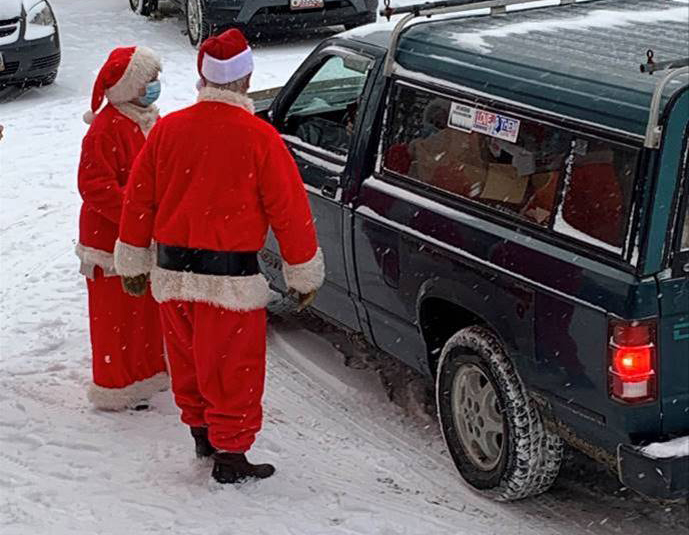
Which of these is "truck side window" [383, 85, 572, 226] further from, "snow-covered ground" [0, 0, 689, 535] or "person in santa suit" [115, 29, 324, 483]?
"snow-covered ground" [0, 0, 689, 535]

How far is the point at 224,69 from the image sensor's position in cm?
471

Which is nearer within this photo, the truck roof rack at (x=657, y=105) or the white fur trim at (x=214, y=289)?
the truck roof rack at (x=657, y=105)

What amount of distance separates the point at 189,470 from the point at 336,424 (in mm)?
789

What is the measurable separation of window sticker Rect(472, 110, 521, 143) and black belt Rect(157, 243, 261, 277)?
3.43 feet

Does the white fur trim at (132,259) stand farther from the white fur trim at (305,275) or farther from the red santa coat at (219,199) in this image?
the white fur trim at (305,275)

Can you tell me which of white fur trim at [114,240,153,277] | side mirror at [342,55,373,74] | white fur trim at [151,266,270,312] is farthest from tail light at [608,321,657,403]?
side mirror at [342,55,373,74]

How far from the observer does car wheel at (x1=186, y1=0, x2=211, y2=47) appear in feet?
43.5

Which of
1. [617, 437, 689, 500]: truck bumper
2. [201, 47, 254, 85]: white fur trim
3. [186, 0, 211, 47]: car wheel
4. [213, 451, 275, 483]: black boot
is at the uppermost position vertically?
[201, 47, 254, 85]: white fur trim

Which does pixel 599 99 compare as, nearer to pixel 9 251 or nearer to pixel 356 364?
pixel 356 364

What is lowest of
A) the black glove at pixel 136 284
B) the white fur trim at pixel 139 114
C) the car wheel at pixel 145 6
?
the car wheel at pixel 145 6

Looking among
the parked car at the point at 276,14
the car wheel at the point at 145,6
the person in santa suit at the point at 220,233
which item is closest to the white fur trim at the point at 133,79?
the person in santa suit at the point at 220,233

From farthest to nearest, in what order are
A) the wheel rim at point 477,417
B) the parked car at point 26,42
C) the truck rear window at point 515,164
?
the parked car at point 26,42 → the wheel rim at point 477,417 → the truck rear window at point 515,164

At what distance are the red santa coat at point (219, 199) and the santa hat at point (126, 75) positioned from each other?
0.67 m

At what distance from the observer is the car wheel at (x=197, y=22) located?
43.5 ft
